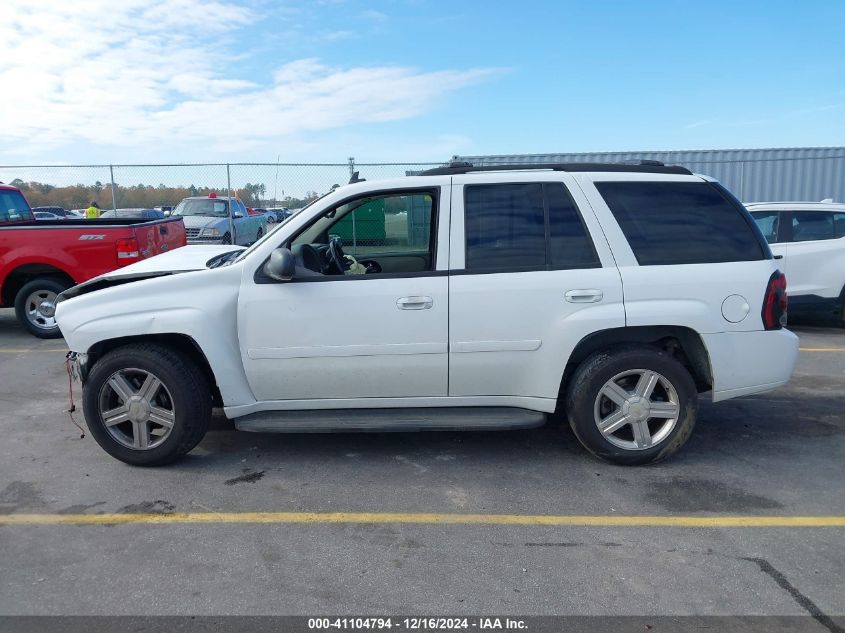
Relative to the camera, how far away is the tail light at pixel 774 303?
13.8 feet

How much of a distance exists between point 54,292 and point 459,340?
260 inches

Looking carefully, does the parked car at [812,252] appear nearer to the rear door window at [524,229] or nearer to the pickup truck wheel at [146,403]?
the rear door window at [524,229]

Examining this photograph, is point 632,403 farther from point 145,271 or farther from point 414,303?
point 145,271

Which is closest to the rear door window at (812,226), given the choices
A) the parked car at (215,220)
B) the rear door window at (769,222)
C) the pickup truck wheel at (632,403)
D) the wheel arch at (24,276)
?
the rear door window at (769,222)

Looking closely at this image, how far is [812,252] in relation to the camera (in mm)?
8484

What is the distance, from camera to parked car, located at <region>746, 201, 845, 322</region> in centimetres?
846

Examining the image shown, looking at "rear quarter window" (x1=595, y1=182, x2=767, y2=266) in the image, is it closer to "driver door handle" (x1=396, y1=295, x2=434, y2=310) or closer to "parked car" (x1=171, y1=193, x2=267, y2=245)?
"driver door handle" (x1=396, y1=295, x2=434, y2=310)

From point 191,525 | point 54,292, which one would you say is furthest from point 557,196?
point 54,292

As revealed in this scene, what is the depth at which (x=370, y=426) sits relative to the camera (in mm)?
4215

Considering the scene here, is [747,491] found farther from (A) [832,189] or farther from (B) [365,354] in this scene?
(A) [832,189]

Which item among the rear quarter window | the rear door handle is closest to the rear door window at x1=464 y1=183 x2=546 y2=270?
the rear door handle

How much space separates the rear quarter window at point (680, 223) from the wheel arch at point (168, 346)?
2.87 m

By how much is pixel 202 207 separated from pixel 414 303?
15479mm

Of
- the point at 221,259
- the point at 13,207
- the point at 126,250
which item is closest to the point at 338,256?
the point at 221,259
